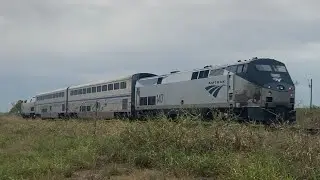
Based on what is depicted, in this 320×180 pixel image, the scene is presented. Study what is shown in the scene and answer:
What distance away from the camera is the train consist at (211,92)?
19.3 m

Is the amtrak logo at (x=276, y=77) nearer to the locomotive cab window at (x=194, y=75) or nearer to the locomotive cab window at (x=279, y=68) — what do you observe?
the locomotive cab window at (x=279, y=68)

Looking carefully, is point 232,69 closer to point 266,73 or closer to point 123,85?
point 266,73

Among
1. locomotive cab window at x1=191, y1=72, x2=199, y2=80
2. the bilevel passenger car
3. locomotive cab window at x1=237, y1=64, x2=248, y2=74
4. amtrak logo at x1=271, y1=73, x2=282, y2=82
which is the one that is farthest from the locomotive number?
the bilevel passenger car

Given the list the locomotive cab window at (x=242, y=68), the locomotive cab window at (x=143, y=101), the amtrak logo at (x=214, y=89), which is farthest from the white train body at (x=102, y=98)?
the locomotive cab window at (x=242, y=68)

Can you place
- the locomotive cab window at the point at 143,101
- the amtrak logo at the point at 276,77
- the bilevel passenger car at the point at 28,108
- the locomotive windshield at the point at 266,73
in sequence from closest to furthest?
the locomotive windshield at the point at 266,73, the amtrak logo at the point at 276,77, the locomotive cab window at the point at 143,101, the bilevel passenger car at the point at 28,108

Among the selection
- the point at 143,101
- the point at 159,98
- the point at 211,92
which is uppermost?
the point at 211,92

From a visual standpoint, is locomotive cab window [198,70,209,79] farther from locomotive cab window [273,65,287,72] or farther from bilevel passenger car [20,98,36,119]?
bilevel passenger car [20,98,36,119]

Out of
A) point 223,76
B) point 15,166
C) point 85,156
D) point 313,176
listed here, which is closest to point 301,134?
point 313,176

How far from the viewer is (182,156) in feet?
28.9

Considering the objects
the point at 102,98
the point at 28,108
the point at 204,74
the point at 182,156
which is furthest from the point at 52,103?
the point at 182,156

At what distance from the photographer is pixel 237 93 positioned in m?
19.8

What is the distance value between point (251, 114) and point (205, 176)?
1148 centimetres

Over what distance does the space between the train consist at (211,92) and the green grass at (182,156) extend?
280 inches

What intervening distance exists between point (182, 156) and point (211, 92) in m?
12.7
